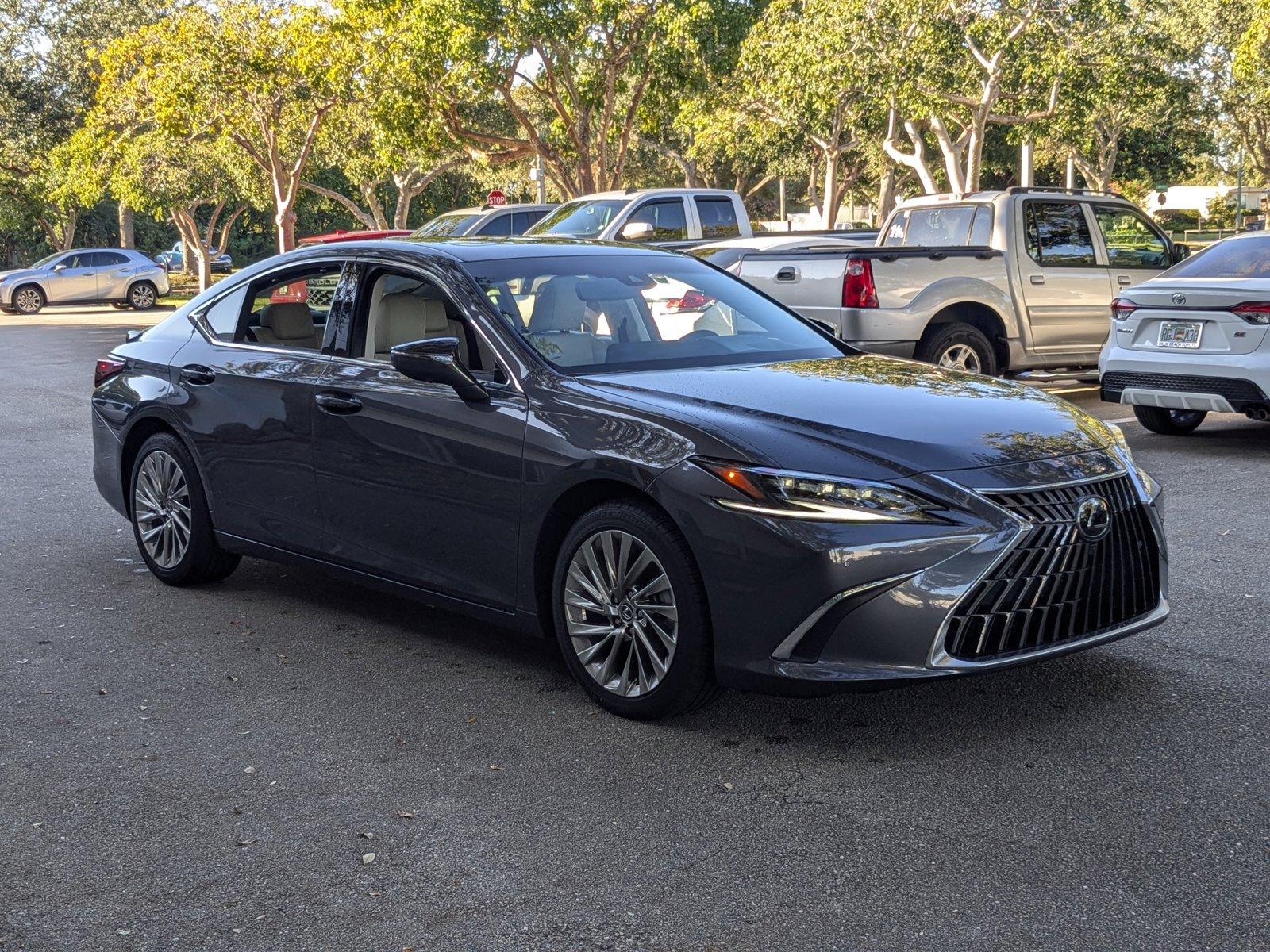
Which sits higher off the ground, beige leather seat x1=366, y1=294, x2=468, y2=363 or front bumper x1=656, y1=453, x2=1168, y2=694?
beige leather seat x1=366, y1=294, x2=468, y2=363

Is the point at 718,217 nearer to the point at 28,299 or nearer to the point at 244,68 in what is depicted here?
the point at 244,68

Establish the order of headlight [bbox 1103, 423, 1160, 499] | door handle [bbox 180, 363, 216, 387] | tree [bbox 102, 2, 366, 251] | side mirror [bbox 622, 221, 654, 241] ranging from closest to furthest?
1. headlight [bbox 1103, 423, 1160, 499]
2. door handle [bbox 180, 363, 216, 387]
3. side mirror [bbox 622, 221, 654, 241]
4. tree [bbox 102, 2, 366, 251]

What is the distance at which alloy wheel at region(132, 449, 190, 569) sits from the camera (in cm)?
707

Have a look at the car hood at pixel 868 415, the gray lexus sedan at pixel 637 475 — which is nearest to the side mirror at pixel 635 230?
the gray lexus sedan at pixel 637 475

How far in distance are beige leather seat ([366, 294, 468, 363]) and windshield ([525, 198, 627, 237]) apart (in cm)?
1301

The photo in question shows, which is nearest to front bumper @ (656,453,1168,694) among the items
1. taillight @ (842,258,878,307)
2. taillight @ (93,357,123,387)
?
taillight @ (93,357,123,387)

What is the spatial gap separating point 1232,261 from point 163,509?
761 cm

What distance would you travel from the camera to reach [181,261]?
7506 centimetres

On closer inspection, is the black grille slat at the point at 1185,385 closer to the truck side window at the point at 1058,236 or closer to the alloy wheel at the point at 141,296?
the truck side window at the point at 1058,236

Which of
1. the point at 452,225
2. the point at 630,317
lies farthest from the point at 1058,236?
the point at 452,225

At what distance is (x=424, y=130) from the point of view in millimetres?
32281

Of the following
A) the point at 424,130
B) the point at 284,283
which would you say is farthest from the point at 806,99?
the point at 284,283

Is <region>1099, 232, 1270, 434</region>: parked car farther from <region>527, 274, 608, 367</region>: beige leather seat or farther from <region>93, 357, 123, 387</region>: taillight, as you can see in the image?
<region>93, 357, 123, 387</region>: taillight

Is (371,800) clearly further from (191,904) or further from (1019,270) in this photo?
(1019,270)
